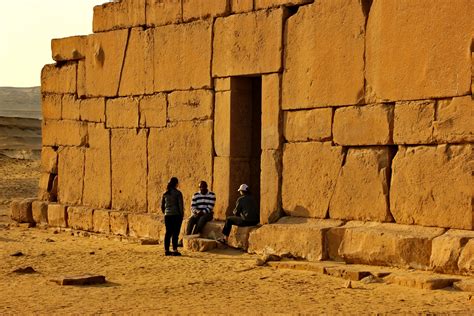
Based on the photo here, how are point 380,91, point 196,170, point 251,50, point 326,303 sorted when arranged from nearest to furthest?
point 326,303, point 380,91, point 251,50, point 196,170

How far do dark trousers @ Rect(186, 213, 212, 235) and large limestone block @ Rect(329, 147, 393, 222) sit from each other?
7.67ft

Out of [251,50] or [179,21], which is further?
[179,21]

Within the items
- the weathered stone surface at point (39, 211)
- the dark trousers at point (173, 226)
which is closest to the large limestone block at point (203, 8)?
the dark trousers at point (173, 226)

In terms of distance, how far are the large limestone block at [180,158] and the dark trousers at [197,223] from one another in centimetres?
58

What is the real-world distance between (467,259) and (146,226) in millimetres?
6329

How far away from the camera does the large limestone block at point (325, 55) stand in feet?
38.0

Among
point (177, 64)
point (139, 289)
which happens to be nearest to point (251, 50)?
point (177, 64)

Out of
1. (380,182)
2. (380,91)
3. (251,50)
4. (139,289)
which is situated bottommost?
(139,289)

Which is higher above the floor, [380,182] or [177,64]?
[177,64]

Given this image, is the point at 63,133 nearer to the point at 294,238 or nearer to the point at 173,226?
the point at 173,226

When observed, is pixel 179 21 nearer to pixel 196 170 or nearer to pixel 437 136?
pixel 196 170

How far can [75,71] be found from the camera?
16984 mm

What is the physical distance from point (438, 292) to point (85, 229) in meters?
8.28

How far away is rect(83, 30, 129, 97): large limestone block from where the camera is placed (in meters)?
15.8
